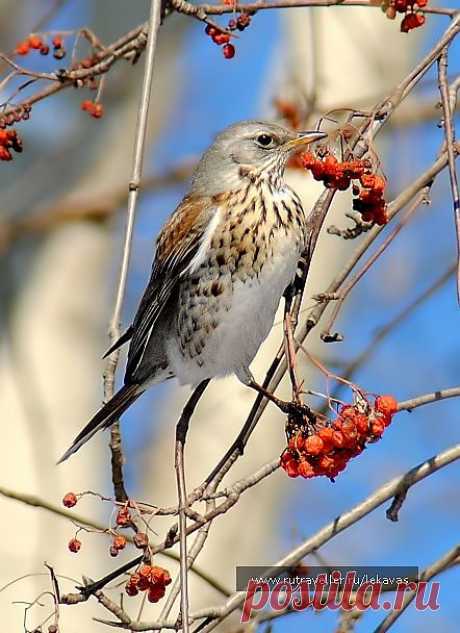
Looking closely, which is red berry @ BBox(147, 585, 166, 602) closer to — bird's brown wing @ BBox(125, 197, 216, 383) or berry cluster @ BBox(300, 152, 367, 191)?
berry cluster @ BBox(300, 152, 367, 191)

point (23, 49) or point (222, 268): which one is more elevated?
point (23, 49)

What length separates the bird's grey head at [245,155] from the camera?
334 centimetres

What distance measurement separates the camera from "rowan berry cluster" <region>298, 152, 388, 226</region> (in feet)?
7.09

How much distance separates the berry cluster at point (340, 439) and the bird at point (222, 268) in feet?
2.80

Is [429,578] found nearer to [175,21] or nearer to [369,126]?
[369,126]

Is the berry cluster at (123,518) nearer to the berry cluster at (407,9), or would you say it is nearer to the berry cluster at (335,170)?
the berry cluster at (335,170)

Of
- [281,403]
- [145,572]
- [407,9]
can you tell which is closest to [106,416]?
[281,403]

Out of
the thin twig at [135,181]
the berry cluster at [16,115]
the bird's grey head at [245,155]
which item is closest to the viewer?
the thin twig at [135,181]

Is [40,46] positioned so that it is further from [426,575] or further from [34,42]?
[426,575]

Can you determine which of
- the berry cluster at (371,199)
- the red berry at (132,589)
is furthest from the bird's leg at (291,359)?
the red berry at (132,589)

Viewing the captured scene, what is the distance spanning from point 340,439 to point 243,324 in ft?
3.52

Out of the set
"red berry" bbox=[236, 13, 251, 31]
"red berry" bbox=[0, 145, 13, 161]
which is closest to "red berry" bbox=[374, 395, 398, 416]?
"red berry" bbox=[236, 13, 251, 31]

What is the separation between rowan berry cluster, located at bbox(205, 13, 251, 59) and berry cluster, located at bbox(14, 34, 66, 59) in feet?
1.74

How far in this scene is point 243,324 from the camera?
316cm
